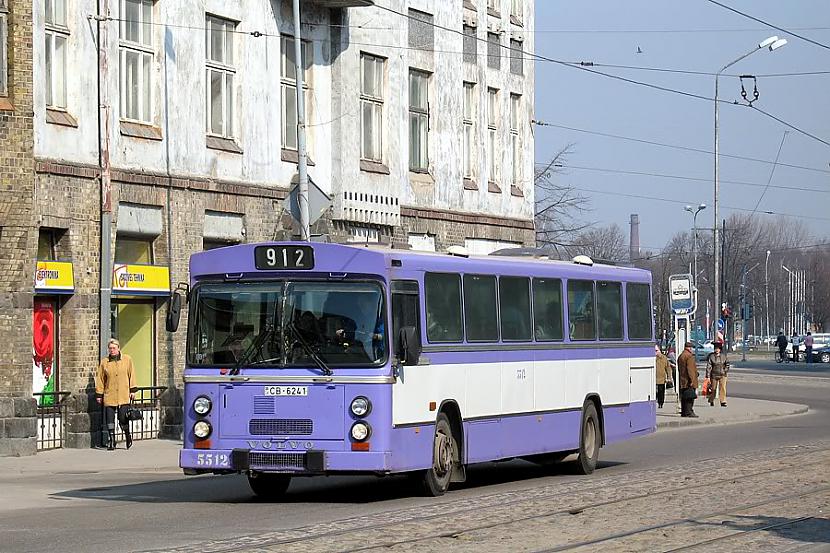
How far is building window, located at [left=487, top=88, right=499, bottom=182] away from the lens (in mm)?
40062

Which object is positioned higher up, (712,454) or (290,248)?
(290,248)

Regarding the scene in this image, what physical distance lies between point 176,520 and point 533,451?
6.13m

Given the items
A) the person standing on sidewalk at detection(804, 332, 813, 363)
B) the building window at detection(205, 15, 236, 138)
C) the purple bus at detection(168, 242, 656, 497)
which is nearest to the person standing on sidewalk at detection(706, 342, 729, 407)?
the building window at detection(205, 15, 236, 138)

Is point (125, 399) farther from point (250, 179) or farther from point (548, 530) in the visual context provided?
point (548, 530)

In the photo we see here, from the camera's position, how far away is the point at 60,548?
1276 cm

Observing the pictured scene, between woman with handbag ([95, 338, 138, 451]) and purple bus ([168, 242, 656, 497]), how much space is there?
7.76m

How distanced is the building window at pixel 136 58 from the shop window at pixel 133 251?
2.06 meters

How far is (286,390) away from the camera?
54.1 ft

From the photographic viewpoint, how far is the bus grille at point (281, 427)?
16.4 metres

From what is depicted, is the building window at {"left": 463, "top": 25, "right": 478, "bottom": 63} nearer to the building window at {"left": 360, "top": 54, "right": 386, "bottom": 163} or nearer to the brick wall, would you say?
the building window at {"left": 360, "top": 54, "right": 386, "bottom": 163}

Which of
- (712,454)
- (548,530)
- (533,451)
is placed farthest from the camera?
(712,454)

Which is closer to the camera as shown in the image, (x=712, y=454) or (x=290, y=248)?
(x=290, y=248)

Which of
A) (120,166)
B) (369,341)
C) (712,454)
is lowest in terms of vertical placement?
(712,454)

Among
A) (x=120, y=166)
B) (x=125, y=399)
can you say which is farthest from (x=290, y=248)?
(x=120, y=166)
